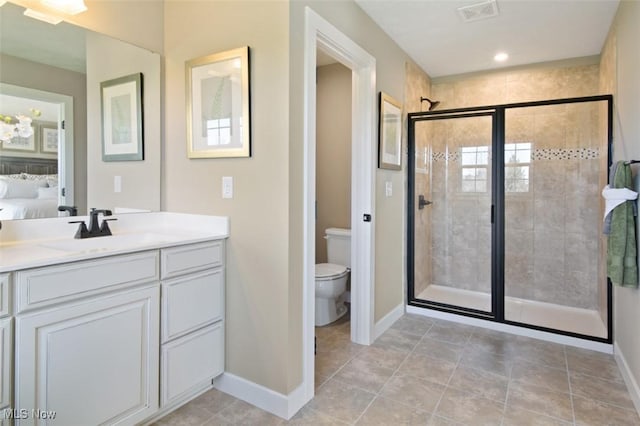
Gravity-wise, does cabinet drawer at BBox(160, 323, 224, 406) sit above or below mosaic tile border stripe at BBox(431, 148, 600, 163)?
below

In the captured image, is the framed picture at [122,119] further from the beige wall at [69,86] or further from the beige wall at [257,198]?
the beige wall at [257,198]

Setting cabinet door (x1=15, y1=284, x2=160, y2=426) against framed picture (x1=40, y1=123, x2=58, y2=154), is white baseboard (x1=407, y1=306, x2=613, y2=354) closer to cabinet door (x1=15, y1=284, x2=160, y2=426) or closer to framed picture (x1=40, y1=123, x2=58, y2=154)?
cabinet door (x1=15, y1=284, x2=160, y2=426)

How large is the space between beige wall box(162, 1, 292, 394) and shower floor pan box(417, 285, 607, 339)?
202 cm

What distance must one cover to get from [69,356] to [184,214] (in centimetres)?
99

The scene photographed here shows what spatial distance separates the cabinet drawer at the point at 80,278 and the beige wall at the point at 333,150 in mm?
2200

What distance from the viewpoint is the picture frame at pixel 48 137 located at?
1789mm

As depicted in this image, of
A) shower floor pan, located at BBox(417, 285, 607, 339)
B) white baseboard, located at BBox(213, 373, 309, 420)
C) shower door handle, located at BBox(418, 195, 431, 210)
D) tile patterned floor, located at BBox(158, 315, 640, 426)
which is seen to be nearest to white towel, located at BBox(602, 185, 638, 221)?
tile patterned floor, located at BBox(158, 315, 640, 426)

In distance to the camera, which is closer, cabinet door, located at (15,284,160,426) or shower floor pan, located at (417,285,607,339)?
cabinet door, located at (15,284,160,426)

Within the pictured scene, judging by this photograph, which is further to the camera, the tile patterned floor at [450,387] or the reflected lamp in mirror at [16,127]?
the tile patterned floor at [450,387]

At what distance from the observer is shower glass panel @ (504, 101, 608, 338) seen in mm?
3303

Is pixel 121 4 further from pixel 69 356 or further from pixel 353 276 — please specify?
pixel 353 276

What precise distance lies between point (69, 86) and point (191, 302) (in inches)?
50.3

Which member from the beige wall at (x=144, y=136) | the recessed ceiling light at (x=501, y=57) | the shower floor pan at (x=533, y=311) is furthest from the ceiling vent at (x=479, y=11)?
the shower floor pan at (x=533, y=311)

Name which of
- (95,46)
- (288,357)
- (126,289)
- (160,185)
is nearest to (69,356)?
(126,289)
